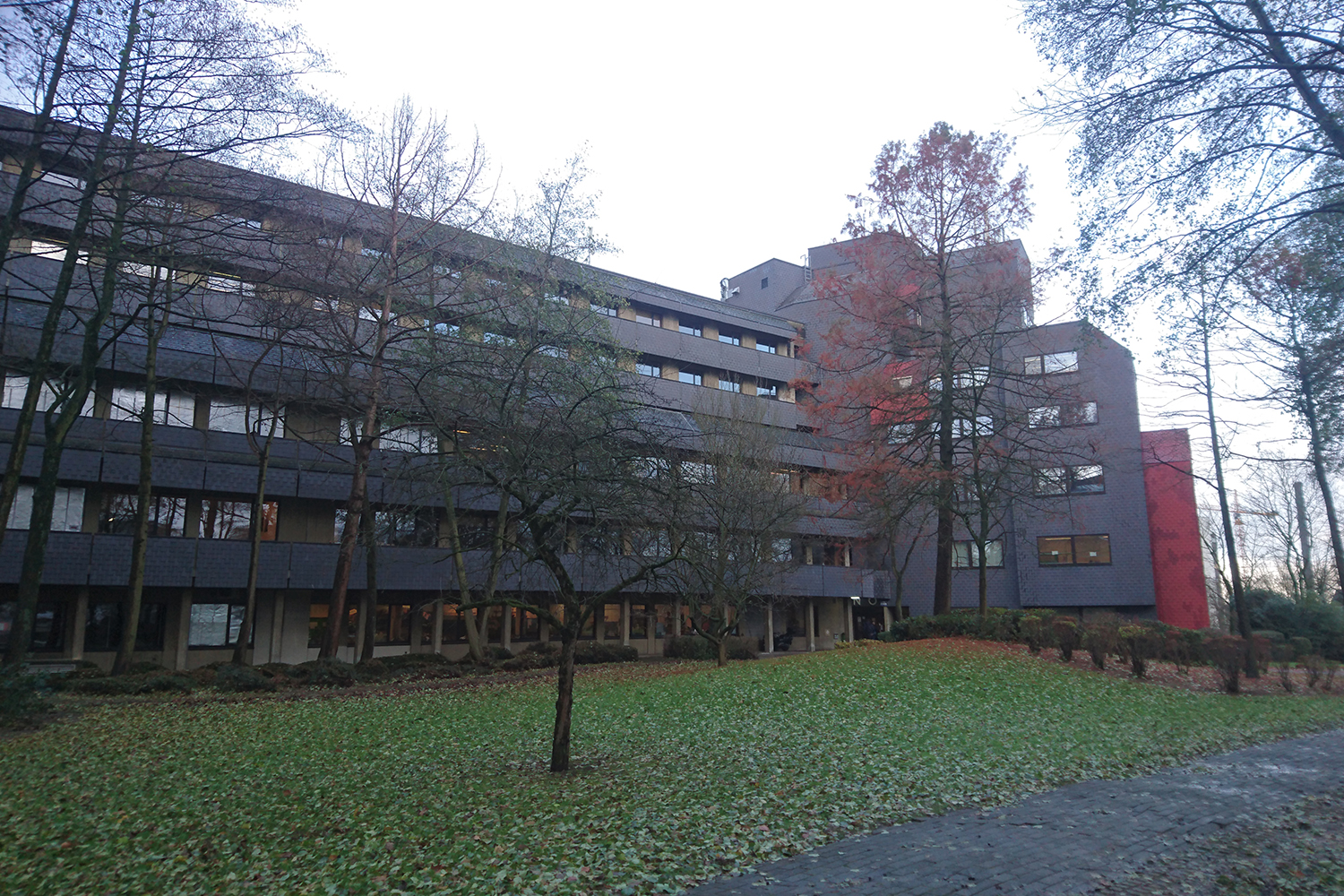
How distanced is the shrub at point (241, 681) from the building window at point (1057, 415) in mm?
21132

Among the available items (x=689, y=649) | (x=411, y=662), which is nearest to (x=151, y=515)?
(x=411, y=662)

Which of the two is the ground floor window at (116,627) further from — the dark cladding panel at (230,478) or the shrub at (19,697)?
the shrub at (19,697)

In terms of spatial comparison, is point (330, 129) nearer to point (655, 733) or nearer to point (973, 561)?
point (655, 733)

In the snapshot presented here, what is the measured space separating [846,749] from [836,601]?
3423 cm

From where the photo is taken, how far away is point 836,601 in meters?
44.0

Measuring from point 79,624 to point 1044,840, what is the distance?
2795 cm

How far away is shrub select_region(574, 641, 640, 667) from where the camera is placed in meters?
27.7

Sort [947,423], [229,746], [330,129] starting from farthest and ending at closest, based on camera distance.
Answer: [947,423] → [229,746] → [330,129]

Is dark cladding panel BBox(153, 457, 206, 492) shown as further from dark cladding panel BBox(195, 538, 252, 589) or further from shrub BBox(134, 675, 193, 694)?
shrub BBox(134, 675, 193, 694)

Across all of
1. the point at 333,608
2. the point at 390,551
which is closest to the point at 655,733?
the point at 333,608

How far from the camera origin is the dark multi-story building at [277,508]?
23125mm

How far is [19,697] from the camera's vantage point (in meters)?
13.0

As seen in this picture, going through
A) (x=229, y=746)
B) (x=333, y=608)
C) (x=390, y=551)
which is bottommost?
(x=229, y=746)

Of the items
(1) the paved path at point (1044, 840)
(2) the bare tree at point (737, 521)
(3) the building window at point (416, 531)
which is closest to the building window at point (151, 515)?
(3) the building window at point (416, 531)
